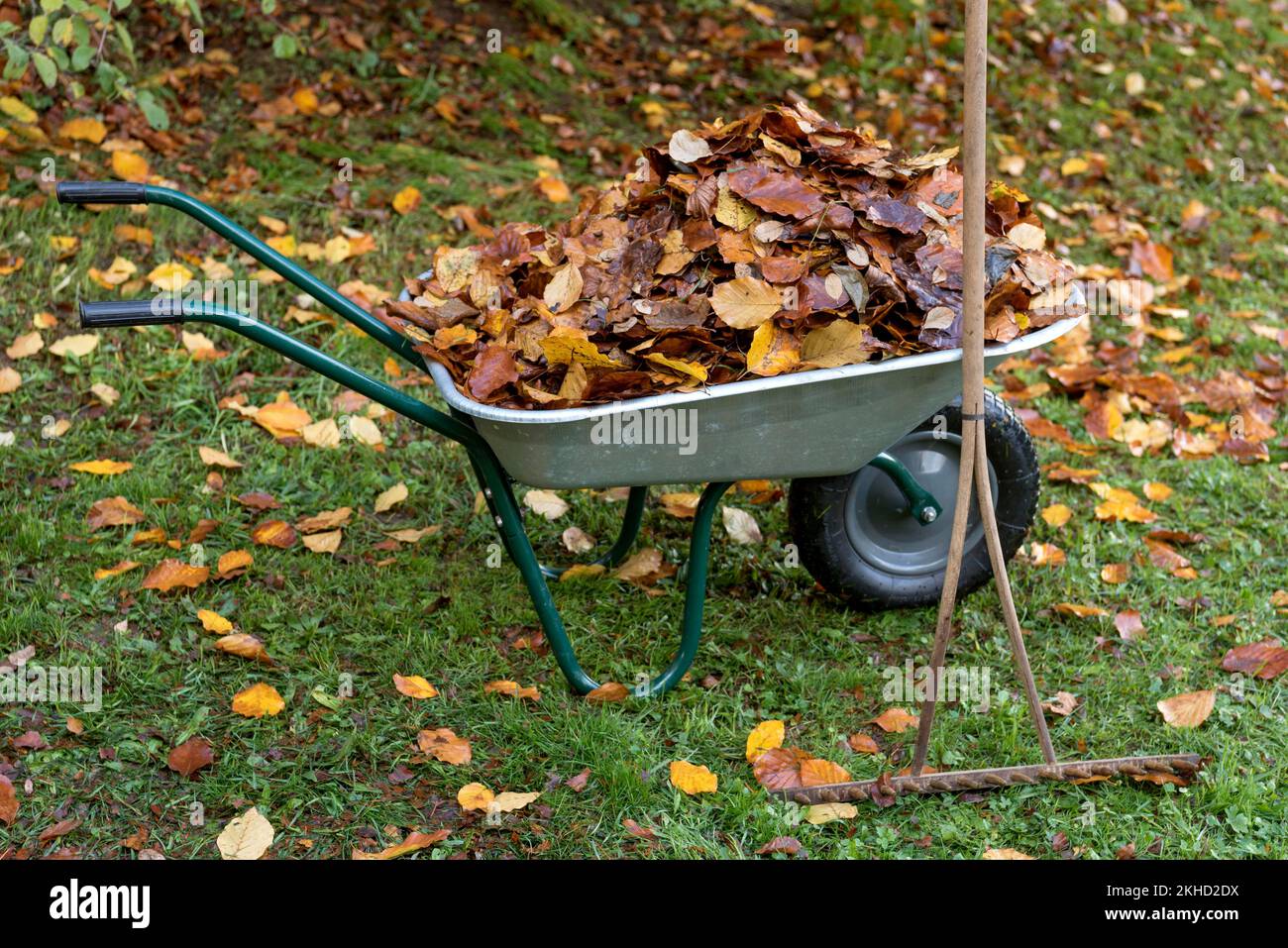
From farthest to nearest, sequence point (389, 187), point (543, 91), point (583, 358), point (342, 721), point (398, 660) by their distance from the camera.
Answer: point (543, 91) → point (389, 187) → point (398, 660) → point (342, 721) → point (583, 358)

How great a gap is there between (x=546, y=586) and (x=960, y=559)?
775mm

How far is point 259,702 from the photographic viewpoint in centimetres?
243

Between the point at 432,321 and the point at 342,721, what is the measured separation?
787 millimetres

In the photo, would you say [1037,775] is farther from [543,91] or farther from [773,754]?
[543,91]

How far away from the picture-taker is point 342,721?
2.43 meters

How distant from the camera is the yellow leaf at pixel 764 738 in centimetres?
236

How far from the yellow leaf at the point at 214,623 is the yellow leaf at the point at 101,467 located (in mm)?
623

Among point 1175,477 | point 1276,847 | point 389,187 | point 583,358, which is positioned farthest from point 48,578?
point 1175,477

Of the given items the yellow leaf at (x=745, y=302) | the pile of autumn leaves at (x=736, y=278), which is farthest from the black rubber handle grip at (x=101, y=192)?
the yellow leaf at (x=745, y=302)

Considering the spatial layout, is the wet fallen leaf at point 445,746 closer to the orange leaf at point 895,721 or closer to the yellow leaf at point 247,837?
the yellow leaf at point 247,837

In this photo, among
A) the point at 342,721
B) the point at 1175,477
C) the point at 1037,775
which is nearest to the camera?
the point at 1037,775

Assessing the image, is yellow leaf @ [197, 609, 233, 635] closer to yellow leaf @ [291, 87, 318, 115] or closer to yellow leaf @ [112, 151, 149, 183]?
yellow leaf @ [112, 151, 149, 183]

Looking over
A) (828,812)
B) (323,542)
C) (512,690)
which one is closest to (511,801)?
(512,690)

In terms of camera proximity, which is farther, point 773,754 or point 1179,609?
point 1179,609
